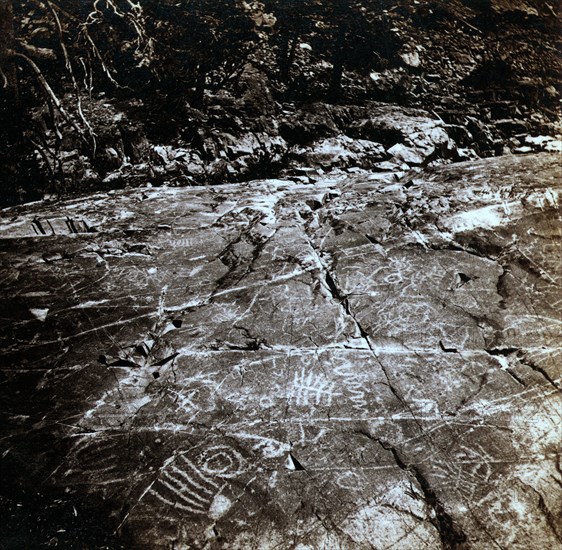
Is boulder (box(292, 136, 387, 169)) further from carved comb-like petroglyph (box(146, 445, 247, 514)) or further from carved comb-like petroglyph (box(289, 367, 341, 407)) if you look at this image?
carved comb-like petroglyph (box(146, 445, 247, 514))

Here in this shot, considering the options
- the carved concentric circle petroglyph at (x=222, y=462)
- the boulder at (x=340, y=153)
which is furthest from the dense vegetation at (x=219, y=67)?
the carved concentric circle petroglyph at (x=222, y=462)

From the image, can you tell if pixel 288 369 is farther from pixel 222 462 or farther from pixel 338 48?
pixel 338 48

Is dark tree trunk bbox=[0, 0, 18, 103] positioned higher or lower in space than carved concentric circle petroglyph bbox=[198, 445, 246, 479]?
higher

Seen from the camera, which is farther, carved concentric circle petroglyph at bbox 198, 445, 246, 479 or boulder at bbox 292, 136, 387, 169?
boulder at bbox 292, 136, 387, 169

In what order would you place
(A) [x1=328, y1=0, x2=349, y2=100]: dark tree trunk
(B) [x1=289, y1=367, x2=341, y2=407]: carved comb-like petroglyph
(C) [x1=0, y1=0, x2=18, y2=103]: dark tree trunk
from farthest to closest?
(A) [x1=328, y1=0, x2=349, y2=100]: dark tree trunk → (C) [x1=0, y1=0, x2=18, y2=103]: dark tree trunk → (B) [x1=289, y1=367, x2=341, y2=407]: carved comb-like petroglyph

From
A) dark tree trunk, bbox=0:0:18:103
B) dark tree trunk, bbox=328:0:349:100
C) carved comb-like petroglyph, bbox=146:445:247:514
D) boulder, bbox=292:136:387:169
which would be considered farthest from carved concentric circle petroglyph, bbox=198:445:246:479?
dark tree trunk, bbox=328:0:349:100

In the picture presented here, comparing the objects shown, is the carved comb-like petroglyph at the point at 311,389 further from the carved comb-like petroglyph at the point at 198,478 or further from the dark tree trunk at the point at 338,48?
the dark tree trunk at the point at 338,48

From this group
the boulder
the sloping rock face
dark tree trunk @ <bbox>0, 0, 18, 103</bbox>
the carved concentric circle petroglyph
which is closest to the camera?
the sloping rock face
